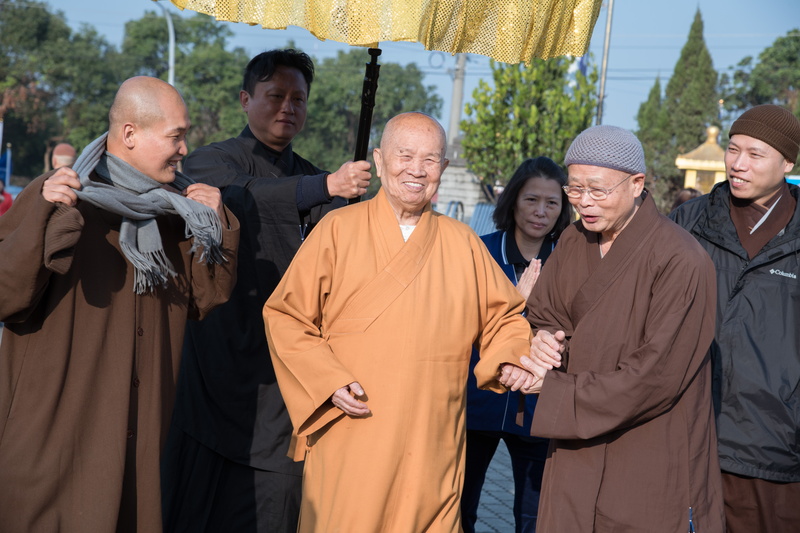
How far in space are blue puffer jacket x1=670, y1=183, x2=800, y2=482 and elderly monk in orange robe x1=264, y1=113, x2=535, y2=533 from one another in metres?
0.99

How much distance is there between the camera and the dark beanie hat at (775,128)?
3.75 metres

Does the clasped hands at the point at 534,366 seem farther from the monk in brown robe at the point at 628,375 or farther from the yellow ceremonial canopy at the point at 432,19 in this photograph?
the yellow ceremonial canopy at the point at 432,19

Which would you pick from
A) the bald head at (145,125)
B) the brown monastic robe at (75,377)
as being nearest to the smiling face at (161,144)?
the bald head at (145,125)

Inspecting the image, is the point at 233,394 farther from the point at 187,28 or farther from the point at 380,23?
the point at 187,28

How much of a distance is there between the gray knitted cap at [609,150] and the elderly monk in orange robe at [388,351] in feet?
1.64

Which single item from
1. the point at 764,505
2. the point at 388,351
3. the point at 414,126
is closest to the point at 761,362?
the point at 764,505

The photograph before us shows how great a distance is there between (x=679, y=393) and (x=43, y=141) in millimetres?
49461

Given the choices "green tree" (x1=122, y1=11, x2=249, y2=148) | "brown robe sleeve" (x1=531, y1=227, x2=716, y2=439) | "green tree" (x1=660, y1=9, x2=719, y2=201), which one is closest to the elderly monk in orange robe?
Answer: "brown robe sleeve" (x1=531, y1=227, x2=716, y2=439)

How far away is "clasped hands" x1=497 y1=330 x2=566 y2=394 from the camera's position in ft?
10.3

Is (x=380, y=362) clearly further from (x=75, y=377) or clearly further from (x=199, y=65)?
(x=199, y=65)

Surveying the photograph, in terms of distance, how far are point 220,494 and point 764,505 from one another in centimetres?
237

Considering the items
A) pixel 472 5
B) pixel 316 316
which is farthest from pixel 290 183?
pixel 472 5

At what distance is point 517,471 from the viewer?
14.0 ft

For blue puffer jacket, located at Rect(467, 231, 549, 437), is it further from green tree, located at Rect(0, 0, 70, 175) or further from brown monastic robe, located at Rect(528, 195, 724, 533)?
green tree, located at Rect(0, 0, 70, 175)
